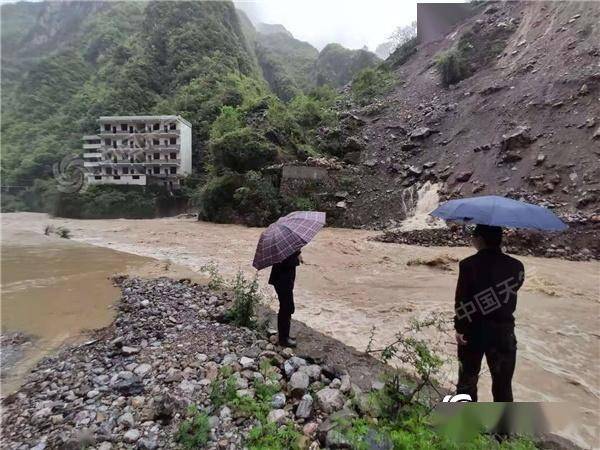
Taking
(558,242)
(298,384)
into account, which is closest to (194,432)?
(298,384)

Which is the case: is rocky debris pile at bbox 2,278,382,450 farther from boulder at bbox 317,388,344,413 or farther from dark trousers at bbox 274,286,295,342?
dark trousers at bbox 274,286,295,342

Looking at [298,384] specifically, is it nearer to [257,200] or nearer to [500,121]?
[257,200]

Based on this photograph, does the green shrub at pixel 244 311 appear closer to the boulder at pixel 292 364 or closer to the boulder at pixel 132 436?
the boulder at pixel 292 364

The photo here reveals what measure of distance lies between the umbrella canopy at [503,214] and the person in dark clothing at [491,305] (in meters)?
0.17

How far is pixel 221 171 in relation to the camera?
23.0m

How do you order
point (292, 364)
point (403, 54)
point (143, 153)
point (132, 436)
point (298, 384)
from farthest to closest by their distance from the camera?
point (143, 153), point (403, 54), point (292, 364), point (298, 384), point (132, 436)

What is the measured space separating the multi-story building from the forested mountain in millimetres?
3025

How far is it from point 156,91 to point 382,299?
51161 millimetres

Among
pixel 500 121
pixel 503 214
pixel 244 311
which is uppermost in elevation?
pixel 500 121

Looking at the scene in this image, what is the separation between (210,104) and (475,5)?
95.1 ft

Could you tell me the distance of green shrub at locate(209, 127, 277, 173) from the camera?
2130 centimetres

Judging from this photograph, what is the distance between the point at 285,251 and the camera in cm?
383

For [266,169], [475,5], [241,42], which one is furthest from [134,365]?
[241,42]

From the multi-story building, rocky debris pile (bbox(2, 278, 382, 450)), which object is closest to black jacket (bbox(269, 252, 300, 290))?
rocky debris pile (bbox(2, 278, 382, 450))
